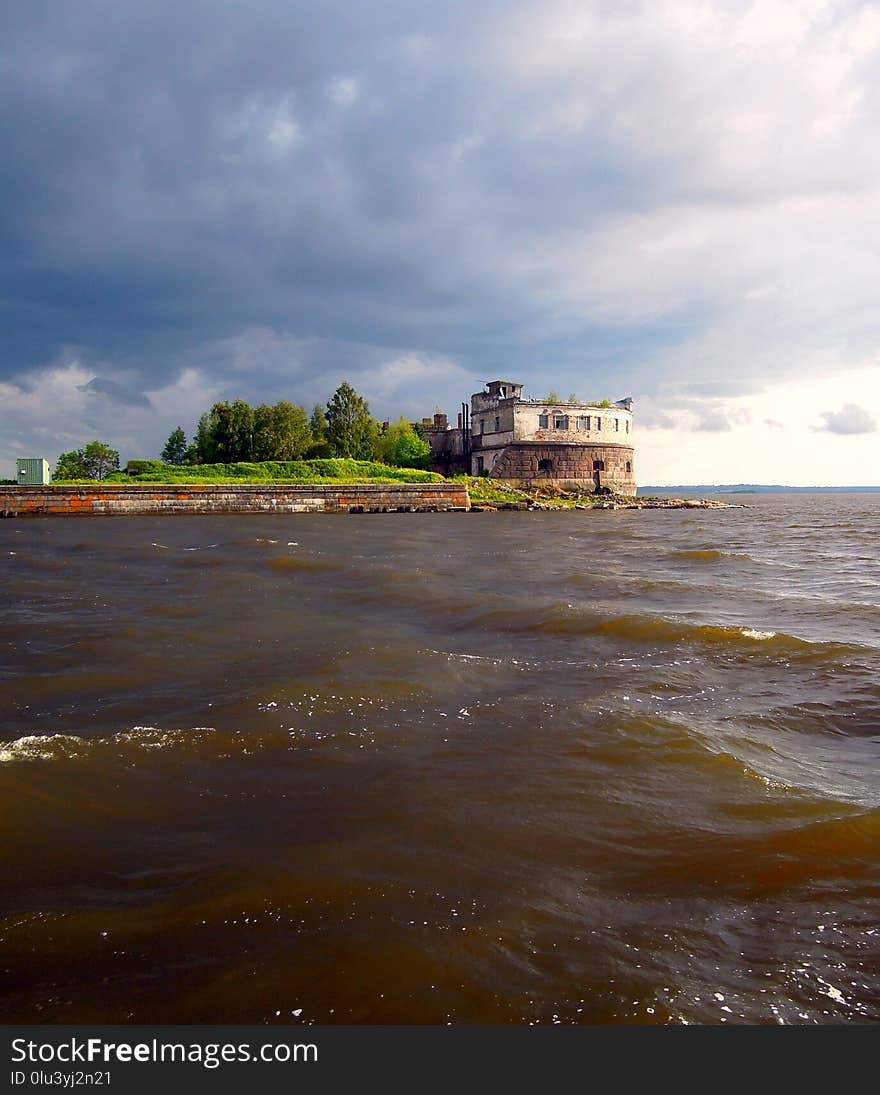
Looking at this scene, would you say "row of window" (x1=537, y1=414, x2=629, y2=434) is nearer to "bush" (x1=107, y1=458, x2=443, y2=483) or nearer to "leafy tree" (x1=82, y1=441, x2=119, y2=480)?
"bush" (x1=107, y1=458, x2=443, y2=483)

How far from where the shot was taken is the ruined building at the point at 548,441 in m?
52.5

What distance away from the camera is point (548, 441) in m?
52.9

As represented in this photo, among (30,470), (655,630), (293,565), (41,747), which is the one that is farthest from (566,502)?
(41,747)

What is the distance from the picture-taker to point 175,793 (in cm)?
343

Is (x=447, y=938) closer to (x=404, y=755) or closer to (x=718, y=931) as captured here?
(x=718, y=931)

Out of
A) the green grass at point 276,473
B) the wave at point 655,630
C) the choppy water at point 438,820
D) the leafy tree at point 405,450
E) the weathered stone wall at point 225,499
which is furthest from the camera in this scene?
the leafy tree at point 405,450

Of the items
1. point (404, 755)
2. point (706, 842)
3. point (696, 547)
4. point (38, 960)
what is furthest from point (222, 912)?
point (696, 547)

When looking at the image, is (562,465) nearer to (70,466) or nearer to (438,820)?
(70,466)

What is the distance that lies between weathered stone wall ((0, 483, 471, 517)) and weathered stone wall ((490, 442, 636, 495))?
12.2 meters

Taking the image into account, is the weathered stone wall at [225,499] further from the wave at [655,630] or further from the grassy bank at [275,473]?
the wave at [655,630]

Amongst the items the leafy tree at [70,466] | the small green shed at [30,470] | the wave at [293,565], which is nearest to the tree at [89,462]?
the leafy tree at [70,466]

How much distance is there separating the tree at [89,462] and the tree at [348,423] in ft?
50.4

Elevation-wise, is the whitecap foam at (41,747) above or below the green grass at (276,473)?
below

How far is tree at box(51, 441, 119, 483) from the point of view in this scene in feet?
155
